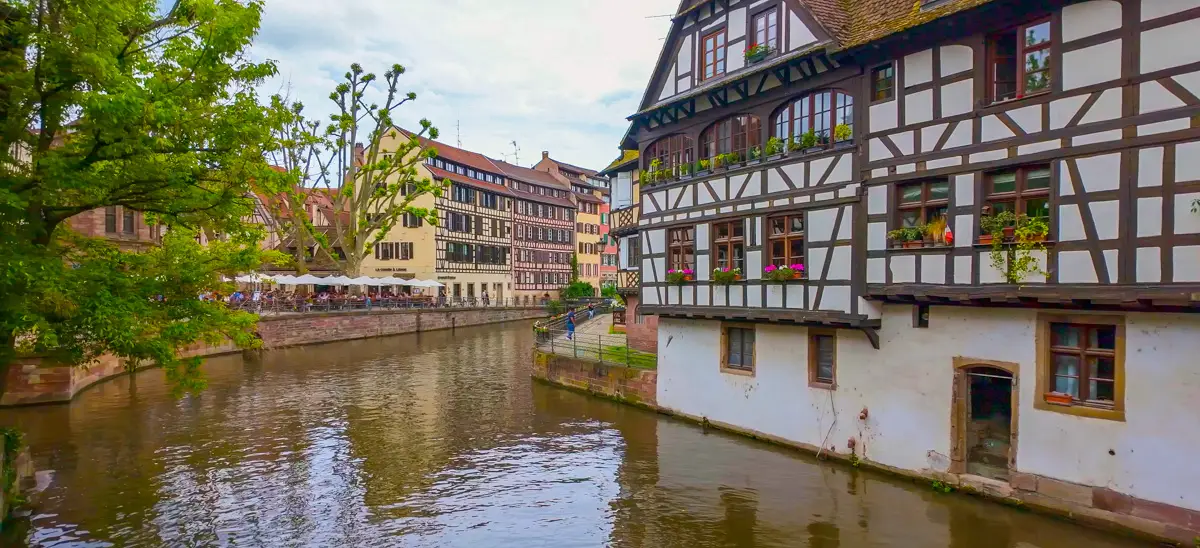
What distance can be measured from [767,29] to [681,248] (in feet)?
18.4

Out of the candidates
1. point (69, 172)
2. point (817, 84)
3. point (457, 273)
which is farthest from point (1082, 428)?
point (457, 273)

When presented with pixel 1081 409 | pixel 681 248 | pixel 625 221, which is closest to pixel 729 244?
pixel 681 248

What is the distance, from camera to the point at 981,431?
13250mm

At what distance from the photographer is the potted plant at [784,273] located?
15141mm

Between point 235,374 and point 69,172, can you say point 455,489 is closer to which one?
point 69,172

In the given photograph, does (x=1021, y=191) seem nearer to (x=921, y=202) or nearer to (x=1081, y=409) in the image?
(x=921, y=202)

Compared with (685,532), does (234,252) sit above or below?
above

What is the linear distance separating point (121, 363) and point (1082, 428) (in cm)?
3002

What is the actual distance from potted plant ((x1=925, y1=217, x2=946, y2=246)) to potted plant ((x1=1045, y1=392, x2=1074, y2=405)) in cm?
289

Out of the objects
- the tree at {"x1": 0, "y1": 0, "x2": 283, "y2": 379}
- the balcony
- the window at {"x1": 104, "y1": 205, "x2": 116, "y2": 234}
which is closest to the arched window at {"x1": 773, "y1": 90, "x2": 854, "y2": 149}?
the tree at {"x1": 0, "y1": 0, "x2": 283, "y2": 379}

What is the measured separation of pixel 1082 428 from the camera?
36.1 ft

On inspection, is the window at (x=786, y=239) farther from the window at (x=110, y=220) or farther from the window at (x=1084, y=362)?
the window at (x=110, y=220)

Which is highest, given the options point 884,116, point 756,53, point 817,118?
point 756,53

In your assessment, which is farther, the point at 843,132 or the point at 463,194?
the point at 463,194
